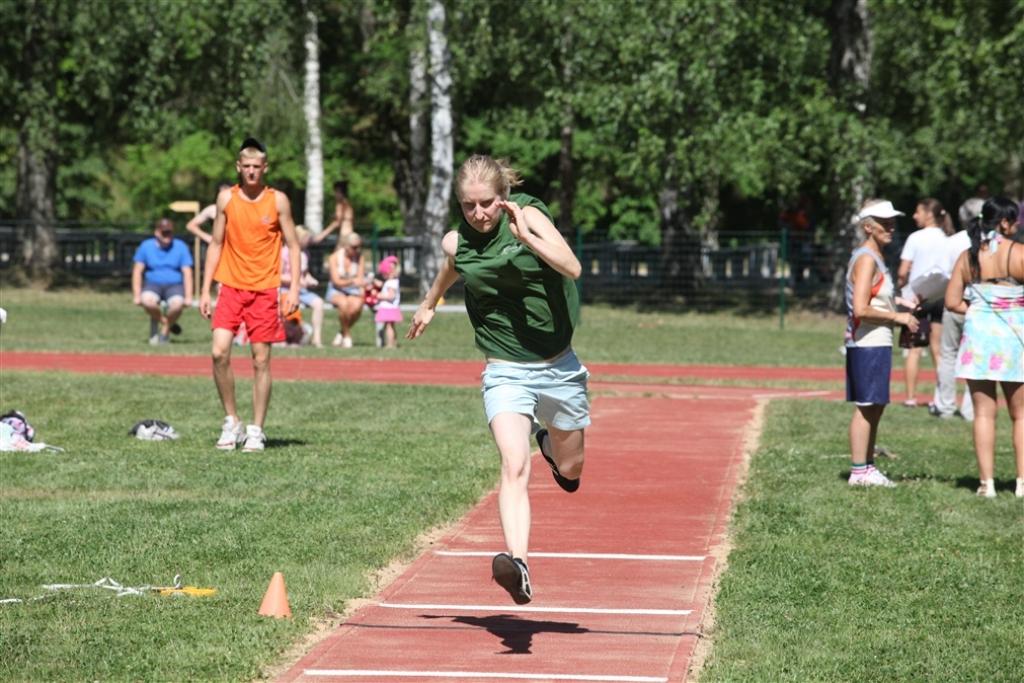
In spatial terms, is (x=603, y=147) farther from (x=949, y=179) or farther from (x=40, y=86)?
(x=949, y=179)

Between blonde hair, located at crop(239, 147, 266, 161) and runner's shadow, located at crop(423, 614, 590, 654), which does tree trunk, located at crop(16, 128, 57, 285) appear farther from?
runner's shadow, located at crop(423, 614, 590, 654)

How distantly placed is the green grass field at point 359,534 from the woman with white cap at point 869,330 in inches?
13.3

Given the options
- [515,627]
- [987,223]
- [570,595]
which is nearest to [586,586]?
[570,595]

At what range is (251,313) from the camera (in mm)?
13273

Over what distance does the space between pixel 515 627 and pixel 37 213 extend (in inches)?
1335

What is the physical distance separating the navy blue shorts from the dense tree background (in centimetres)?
2038

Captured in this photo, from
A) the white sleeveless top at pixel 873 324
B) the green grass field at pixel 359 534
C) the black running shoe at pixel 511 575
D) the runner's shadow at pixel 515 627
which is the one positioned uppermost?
the white sleeveless top at pixel 873 324

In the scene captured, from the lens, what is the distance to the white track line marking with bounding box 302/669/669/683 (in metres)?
6.94

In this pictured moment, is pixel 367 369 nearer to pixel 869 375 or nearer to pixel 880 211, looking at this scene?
pixel 869 375

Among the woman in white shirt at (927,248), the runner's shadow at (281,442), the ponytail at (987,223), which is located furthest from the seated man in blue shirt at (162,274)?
the ponytail at (987,223)

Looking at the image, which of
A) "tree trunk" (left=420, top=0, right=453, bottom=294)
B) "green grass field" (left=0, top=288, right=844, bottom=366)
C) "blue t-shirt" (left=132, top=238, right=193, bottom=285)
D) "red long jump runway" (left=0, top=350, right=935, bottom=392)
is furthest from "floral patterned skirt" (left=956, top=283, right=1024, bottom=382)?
"tree trunk" (left=420, top=0, right=453, bottom=294)

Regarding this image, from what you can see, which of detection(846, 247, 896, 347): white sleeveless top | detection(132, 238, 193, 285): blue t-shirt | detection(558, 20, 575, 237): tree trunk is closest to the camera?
detection(846, 247, 896, 347): white sleeveless top

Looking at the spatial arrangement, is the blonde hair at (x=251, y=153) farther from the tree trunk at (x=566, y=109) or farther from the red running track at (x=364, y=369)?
the tree trunk at (x=566, y=109)

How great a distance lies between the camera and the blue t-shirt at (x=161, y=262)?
24.8 m
